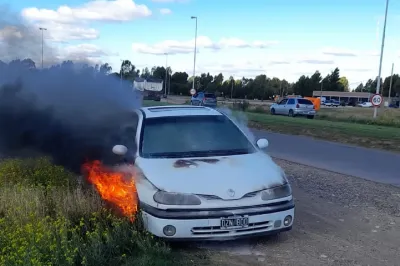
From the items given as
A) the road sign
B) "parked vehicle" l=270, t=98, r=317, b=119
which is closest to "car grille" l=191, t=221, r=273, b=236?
Result: the road sign

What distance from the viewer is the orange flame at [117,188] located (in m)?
5.39

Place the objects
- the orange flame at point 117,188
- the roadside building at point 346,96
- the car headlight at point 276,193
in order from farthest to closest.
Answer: the roadside building at point 346,96 < the orange flame at point 117,188 < the car headlight at point 276,193

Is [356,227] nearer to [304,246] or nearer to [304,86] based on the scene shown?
[304,246]

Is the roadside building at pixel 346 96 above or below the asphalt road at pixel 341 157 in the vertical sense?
below

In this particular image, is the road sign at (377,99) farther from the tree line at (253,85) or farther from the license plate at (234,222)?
the tree line at (253,85)

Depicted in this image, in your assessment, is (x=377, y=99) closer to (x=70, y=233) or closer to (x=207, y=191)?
(x=207, y=191)

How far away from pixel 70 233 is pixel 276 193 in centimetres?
229

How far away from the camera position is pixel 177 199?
4.97 metres

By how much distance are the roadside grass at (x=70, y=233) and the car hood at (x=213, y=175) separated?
2.02 feet

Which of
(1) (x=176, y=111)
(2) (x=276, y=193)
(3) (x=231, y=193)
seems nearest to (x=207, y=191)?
(3) (x=231, y=193)

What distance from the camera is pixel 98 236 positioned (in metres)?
4.79

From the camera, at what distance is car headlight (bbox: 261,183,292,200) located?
519 cm

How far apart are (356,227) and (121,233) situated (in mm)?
3157

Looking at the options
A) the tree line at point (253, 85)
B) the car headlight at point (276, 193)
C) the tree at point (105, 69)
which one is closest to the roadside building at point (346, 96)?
the tree line at point (253, 85)
